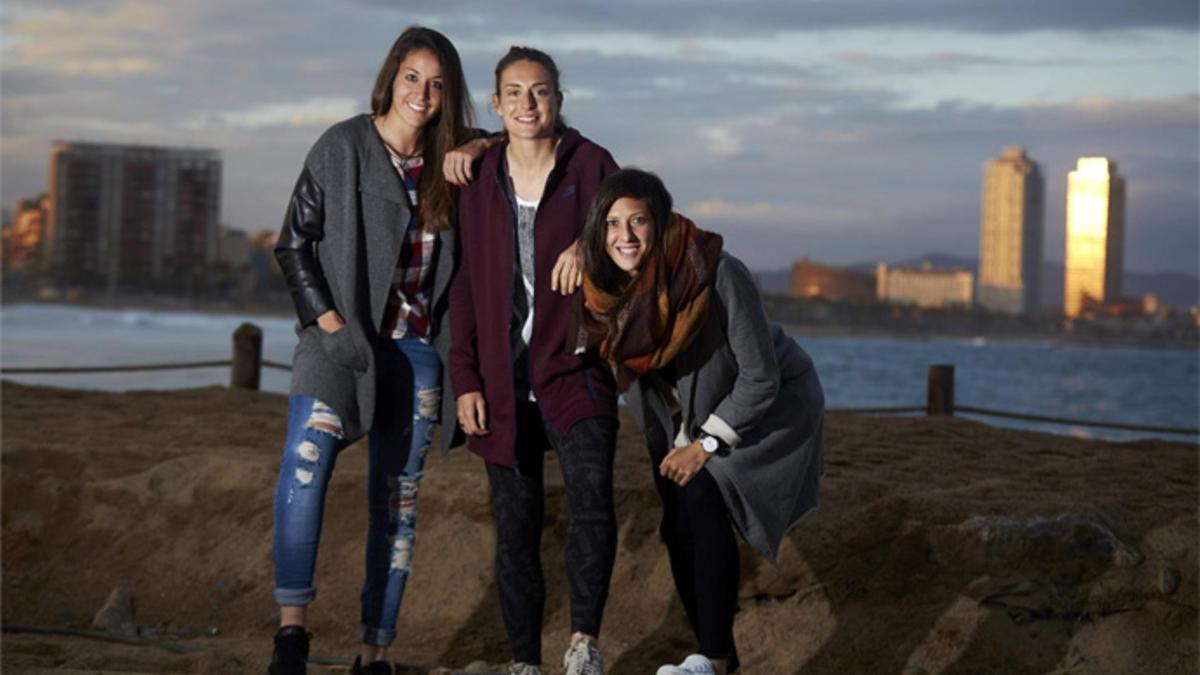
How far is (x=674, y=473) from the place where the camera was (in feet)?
11.4

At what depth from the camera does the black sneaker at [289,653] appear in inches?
140

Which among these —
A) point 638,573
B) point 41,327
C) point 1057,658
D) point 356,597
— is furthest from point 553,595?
point 41,327

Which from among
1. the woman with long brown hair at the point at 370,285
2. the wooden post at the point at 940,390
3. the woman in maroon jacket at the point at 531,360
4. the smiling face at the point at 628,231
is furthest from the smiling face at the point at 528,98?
the wooden post at the point at 940,390

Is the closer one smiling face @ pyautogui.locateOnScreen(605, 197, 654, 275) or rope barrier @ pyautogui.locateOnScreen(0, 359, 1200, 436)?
smiling face @ pyautogui.locateOnScreen(605, 197, 654, 275)

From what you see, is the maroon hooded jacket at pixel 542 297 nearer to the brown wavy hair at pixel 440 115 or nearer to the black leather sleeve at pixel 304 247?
the brown wavy hair at pixel 440 115

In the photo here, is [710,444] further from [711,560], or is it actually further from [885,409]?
[885,409]

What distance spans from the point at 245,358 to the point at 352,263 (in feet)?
20.9

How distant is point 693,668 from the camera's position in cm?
341

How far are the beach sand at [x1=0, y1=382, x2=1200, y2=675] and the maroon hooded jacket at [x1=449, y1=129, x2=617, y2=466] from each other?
1.36m

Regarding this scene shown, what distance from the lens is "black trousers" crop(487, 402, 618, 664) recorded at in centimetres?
345

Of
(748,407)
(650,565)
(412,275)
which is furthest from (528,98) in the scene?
(650,565)

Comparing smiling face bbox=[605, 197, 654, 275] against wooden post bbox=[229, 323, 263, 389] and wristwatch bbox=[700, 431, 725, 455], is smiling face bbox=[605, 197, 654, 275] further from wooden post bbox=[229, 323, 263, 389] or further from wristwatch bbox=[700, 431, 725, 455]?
wooden post bbox=[229, 323, 263, 389]

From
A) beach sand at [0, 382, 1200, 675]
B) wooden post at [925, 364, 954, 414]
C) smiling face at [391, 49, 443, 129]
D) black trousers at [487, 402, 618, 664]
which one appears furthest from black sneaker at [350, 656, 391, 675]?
wooden post at [925, 364, 954, 414]

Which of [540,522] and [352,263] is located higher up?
[352,263]
